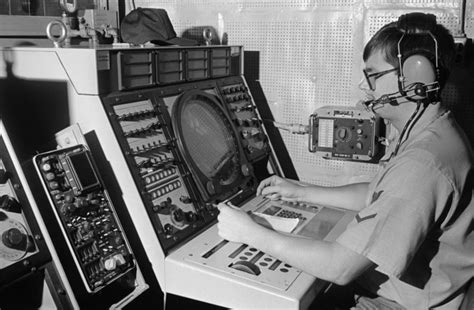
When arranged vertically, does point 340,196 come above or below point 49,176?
below

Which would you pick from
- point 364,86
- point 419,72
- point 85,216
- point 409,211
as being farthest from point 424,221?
point 85,216

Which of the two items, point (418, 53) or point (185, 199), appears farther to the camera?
point (185, 199)

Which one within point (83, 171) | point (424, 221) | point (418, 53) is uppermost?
point (418, 53)

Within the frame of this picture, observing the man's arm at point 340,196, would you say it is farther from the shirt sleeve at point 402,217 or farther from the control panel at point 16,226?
the control panel at point 16,226

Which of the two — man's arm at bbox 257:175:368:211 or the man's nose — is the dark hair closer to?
the man's nose

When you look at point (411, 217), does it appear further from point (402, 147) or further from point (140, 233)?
point (140, 233)

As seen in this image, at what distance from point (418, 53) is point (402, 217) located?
1.93ft

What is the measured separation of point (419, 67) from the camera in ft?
5.59

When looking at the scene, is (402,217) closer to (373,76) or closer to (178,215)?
(373,76)

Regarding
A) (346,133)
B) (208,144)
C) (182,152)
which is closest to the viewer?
(182,152)

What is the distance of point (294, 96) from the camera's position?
A: 2.95 meters

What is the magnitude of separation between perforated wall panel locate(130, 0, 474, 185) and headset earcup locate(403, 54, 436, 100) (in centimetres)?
101

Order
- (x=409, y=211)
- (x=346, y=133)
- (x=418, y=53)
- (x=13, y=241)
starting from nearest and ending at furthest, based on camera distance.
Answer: (x=409, y=211) < (x=13, y=241) < (x=418, y=53) < (x=346, y=133)

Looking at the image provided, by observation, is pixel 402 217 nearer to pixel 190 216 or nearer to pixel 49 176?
pixel 190 216
